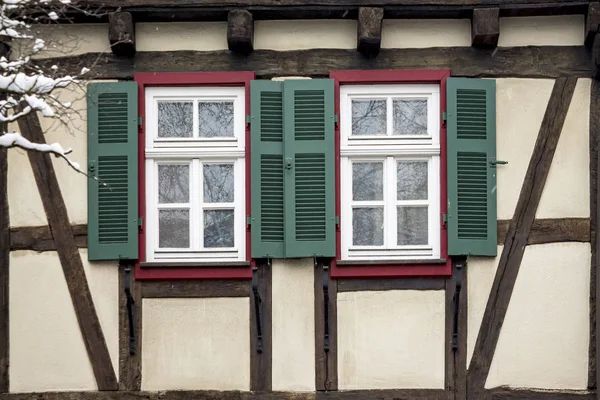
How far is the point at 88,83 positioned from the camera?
10.7 metres

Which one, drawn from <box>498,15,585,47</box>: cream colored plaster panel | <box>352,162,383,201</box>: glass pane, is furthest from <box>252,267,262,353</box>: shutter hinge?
<box>498,15,585,47</box>: cream colored plaster panel

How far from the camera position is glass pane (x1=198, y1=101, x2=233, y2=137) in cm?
1079

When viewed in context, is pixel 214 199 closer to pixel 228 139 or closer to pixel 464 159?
pixel 228 139

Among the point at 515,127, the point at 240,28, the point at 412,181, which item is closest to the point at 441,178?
the point at 412,181

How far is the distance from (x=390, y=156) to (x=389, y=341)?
1.40 metres

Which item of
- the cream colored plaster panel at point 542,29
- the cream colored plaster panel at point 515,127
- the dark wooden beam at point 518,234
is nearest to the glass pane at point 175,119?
the cream colored plaster panel at point 515,127

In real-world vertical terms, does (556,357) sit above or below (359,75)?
below

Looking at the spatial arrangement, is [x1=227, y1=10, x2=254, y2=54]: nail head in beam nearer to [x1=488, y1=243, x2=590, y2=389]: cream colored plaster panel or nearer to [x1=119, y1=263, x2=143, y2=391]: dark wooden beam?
[x1=119, y1=263, x2=143, y2=391]: dark wooden beam

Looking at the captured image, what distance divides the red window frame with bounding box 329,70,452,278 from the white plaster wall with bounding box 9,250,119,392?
1.74 m

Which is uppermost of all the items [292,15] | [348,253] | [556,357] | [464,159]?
[292,15]

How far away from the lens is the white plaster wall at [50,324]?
10594 millimetres

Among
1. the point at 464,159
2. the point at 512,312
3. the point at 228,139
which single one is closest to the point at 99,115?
the point at 228,139

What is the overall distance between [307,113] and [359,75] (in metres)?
0.49

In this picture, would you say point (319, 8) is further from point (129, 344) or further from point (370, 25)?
point (129, 344)
